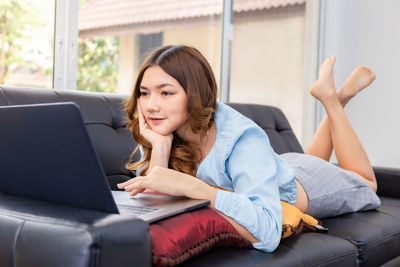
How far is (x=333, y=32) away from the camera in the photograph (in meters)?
3.89

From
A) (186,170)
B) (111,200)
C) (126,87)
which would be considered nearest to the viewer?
(111,200)

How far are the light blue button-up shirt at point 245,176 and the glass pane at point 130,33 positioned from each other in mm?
1375

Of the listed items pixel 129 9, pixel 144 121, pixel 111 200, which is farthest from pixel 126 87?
pixel 111 200

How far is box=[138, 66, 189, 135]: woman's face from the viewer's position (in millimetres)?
1251

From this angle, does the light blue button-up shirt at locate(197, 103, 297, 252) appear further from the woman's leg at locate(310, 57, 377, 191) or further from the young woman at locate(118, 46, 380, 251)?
the woman's leg at locate(310, 57, 377, 191)

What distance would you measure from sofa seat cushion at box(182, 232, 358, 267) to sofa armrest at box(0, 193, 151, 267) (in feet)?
0.78

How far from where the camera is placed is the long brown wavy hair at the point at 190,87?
1.26 m

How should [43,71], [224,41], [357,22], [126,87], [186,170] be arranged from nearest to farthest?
[186,170] < [43,71] < [126,87] < [224,41] < [357,22]

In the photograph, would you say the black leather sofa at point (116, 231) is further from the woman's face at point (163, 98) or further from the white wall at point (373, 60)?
the white wall at point (373, 60)

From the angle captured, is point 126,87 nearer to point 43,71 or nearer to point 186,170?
point 43,71

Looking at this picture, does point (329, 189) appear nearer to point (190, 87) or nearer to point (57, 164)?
point (190, 87)

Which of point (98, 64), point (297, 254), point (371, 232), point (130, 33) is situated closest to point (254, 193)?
point (297, 254)

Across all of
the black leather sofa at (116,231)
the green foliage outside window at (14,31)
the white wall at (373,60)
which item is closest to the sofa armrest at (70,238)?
the black leather sofa at (116,231)

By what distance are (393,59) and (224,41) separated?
128 centimetres
